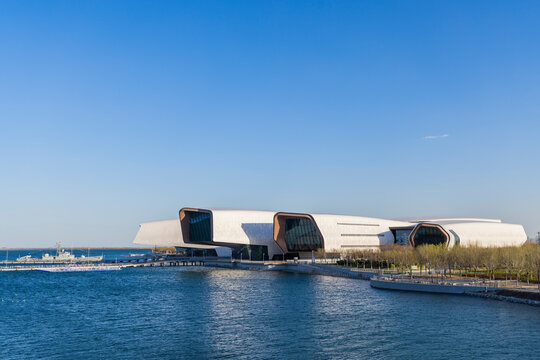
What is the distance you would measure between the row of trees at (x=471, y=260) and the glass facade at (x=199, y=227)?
43034 mm

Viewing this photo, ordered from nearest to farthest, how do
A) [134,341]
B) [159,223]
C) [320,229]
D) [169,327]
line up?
[134,341], [169,327], [320,229], [159,223]

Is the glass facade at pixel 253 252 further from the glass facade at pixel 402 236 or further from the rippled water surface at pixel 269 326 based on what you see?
the rippled water surface at pixel 269 326

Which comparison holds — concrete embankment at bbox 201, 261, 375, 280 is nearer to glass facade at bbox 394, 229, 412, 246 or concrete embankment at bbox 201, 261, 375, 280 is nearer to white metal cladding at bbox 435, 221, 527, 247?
white metal cladding at bbox 435, 221, 527, 247

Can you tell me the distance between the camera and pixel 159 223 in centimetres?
15288

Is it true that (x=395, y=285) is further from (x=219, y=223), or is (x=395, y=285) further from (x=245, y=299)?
(x=219, y=223)

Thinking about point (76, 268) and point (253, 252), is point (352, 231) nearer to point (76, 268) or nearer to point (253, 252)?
point (253, 252)

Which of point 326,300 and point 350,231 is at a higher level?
point 350,231

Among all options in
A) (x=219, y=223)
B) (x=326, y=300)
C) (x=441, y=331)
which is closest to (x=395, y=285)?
(x=326, y=300)

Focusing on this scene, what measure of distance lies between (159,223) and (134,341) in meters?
120

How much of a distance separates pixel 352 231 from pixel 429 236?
22.2 metres

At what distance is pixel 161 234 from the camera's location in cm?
14975

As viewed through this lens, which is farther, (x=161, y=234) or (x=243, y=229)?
(x=161, y=234)

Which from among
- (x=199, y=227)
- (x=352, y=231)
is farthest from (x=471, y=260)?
(x=199, y=227)

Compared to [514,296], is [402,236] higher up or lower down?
higher up
